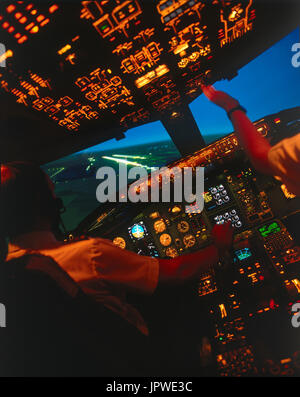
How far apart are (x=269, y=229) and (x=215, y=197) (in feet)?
2.60

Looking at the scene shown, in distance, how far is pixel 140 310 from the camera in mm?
882

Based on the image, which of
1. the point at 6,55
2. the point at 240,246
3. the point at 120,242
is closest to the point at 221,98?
the point at 6,55

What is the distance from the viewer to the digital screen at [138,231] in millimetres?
3154

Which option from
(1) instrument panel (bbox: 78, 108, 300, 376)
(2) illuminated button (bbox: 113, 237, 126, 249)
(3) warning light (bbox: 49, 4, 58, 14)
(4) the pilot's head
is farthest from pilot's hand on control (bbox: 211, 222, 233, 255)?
(2) illuminated button (bbox: 113, 237, 126, 249)

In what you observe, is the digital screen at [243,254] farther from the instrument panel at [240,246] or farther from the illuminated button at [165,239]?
the illuminated button at [165,239]

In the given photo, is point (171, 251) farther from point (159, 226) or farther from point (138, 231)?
point (138, 231)

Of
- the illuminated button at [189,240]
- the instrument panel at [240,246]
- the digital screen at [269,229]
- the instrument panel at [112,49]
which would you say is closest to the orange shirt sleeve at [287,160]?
Answer: the instrument panel at [240,246]

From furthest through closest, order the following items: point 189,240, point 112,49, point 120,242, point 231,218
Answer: point 120,242
point 189,240
point 231,218
point 112,49

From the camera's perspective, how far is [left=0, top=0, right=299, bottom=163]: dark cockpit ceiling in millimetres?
965

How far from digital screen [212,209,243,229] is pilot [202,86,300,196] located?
1953 mm

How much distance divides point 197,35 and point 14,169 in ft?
4.21

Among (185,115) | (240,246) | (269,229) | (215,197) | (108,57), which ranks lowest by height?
(240,246)

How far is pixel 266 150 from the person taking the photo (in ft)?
2.92

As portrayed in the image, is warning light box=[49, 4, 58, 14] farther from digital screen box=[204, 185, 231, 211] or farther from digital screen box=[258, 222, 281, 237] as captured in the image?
digital screen box=[258, 222, 281, 237]
